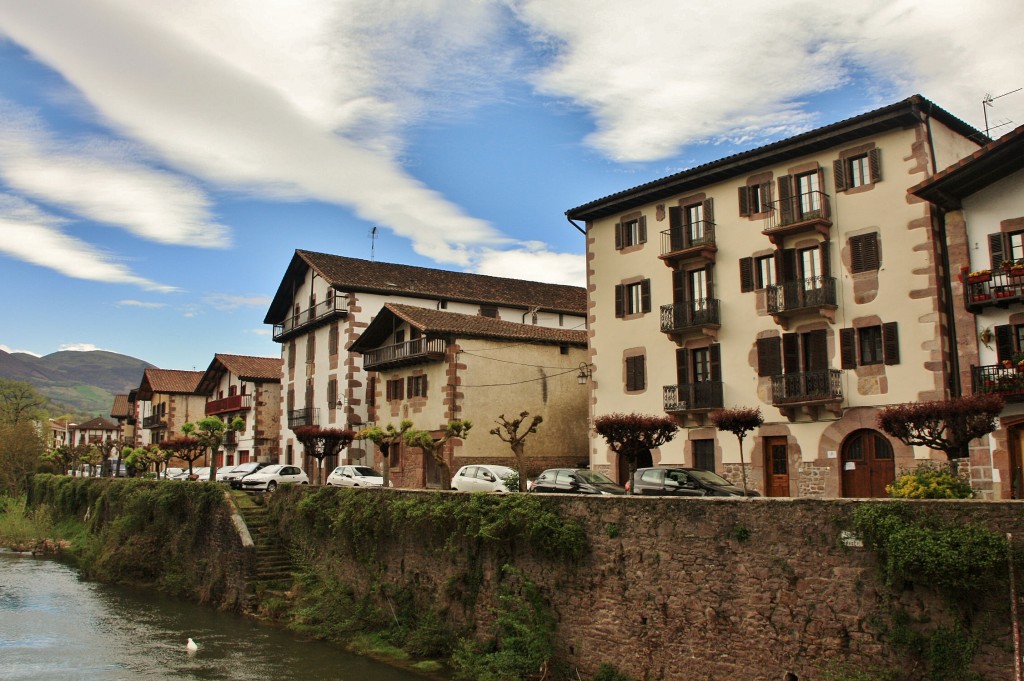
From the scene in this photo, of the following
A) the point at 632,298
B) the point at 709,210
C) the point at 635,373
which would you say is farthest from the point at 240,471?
the point at 709,210

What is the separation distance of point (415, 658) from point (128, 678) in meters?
6.63

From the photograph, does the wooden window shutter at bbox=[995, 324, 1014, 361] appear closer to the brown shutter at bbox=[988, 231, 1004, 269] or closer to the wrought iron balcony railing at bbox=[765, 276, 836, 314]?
the brown shutter at bbox=[988, 231, 1004, 269]

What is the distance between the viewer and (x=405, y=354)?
3850cm

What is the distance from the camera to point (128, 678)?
19.6 metres

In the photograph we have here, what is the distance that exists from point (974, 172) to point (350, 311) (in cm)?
3072

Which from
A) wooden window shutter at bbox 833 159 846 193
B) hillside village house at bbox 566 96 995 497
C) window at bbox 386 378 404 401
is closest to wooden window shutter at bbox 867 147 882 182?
hillside village house at bbox 566 96 995 497

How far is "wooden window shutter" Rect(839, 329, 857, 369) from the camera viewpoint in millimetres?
24594

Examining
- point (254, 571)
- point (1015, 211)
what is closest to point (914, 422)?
point (1015, 211)

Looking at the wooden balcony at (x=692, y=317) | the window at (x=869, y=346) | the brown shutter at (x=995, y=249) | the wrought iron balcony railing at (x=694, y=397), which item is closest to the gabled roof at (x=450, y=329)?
the wooden balcony at (x=692, y=317)

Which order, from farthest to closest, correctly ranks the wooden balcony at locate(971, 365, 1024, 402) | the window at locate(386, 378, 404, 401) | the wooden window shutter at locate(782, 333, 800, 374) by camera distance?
1. the window at locate(386, 378, 404, 401)
2. the wooden window shutter at locate(782, 333, 800, 374)
3. the wooden balcony at locate(971, 365, 1024, 402)

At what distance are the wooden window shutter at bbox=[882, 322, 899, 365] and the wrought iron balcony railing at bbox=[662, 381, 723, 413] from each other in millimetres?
5528

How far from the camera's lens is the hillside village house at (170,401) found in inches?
2827

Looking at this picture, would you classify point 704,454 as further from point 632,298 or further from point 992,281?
point 992,281

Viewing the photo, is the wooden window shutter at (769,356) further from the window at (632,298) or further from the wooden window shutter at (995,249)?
the wooden window shutter at (995,249)
